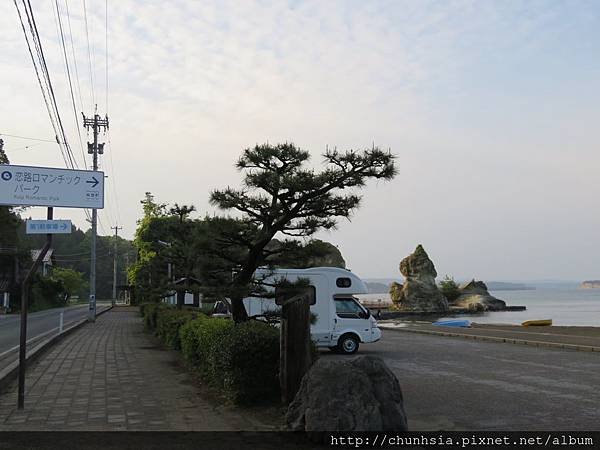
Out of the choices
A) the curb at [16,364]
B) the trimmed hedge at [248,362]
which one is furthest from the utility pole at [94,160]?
the trimmed hedge at [248,362]

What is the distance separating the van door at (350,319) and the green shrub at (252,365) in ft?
29.4

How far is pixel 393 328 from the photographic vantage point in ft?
89.0

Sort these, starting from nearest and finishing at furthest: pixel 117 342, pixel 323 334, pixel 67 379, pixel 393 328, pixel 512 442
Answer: pixel 512 442 → pixel 67 379 → pixel 323 334 → pixel 117 342 → pixel 393 328

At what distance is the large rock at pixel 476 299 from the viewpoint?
79000 mm

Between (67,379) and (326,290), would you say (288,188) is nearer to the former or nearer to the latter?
(67,379)

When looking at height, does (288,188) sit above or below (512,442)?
above

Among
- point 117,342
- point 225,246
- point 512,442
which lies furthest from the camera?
point 117,342

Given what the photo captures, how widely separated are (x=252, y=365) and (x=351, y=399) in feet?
6.42

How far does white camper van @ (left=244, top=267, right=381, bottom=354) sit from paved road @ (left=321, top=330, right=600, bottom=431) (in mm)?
867

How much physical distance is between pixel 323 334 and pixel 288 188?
8.32 meters

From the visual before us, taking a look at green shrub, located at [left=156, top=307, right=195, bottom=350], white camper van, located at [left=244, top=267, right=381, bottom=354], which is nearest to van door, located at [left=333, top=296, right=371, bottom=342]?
white camper van, located at [left=244, top=267, right=381, bottom=354]

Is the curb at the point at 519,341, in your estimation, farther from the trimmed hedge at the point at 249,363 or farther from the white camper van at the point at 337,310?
the trimmed hedge at the point at 249,363

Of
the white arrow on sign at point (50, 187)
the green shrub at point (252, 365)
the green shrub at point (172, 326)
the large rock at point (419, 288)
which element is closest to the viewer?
the green shrub at point (252, 365)

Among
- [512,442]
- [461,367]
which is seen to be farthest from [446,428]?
[461,367]
